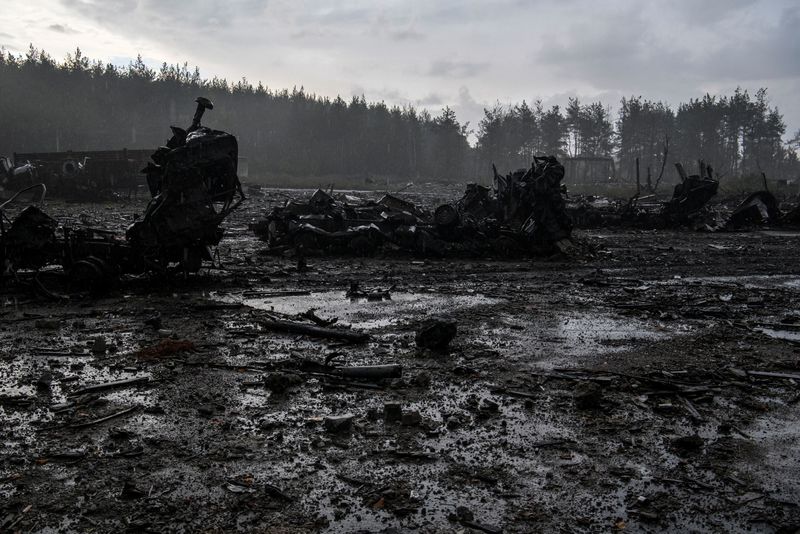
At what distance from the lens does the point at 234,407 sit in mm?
4633

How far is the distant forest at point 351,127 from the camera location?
7100cm

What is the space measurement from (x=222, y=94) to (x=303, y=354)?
95693 mm

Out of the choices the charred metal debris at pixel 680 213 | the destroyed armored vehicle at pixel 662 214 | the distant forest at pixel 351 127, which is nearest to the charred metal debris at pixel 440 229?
the destroyed armored vehicle at pixel 662 214

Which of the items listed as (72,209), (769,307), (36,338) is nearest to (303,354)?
(36,338)

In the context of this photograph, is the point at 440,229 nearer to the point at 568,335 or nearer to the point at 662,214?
the point at 568,335

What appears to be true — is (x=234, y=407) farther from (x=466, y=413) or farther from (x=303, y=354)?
(x=466, y=413)

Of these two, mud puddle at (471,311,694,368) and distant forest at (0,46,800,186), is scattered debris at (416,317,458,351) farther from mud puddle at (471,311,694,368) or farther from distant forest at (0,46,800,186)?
distant forest at (0,46,800,186)

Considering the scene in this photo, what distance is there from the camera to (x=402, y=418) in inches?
173

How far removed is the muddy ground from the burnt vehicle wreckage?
595 millimetres

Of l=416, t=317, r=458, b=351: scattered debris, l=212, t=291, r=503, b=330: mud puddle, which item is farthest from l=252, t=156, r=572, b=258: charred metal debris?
l=416, t=317, r=458, b=351: scattered debris

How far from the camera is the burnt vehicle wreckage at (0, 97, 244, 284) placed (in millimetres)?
8336

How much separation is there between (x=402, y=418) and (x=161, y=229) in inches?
250

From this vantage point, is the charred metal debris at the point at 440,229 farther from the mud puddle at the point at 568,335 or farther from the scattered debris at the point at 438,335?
the scattered debris at the point at 438,335

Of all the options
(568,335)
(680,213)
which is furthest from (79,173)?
(568,335)
